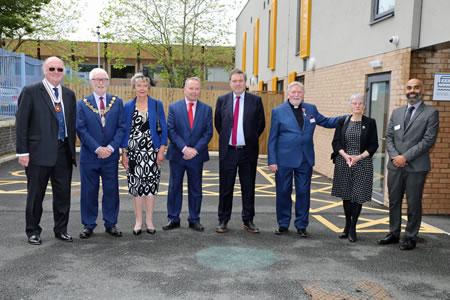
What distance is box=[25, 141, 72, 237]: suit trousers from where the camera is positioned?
4781 millimetres

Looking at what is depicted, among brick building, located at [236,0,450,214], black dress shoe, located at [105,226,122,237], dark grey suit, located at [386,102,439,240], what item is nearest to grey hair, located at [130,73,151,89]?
black dress shoe, located at [105,226,122,237]

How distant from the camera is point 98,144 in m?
4.95

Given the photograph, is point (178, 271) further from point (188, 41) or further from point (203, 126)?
point (188, 41)

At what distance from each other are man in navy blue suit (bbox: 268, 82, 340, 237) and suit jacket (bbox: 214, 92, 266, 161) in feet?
0.70

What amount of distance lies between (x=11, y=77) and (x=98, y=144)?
892 cm

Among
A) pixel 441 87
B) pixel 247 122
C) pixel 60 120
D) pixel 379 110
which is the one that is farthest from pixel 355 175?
pixel 60 120

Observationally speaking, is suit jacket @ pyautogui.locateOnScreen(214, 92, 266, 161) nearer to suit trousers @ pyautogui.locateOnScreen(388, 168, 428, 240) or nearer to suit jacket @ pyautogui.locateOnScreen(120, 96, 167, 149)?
suit jacket @ pyautogui.locateOnScreen(120, 96, 167, 149)

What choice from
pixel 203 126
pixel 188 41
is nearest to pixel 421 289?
pixel 203 126

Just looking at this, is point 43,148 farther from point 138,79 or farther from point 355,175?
point 355,175

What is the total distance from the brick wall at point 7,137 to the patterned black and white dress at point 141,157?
7980mm

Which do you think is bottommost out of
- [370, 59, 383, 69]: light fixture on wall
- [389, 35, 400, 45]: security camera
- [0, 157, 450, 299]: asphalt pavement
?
[0, 157, 450, 299]: asphalt pavement

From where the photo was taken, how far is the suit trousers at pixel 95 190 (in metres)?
5.07

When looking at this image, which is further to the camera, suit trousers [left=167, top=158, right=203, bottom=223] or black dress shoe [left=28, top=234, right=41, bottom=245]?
suit trousers [left=167, top=158, right=203, bottom=223]

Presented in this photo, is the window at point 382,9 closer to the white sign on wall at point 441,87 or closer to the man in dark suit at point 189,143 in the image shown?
the white sign on wall at point 441,87
